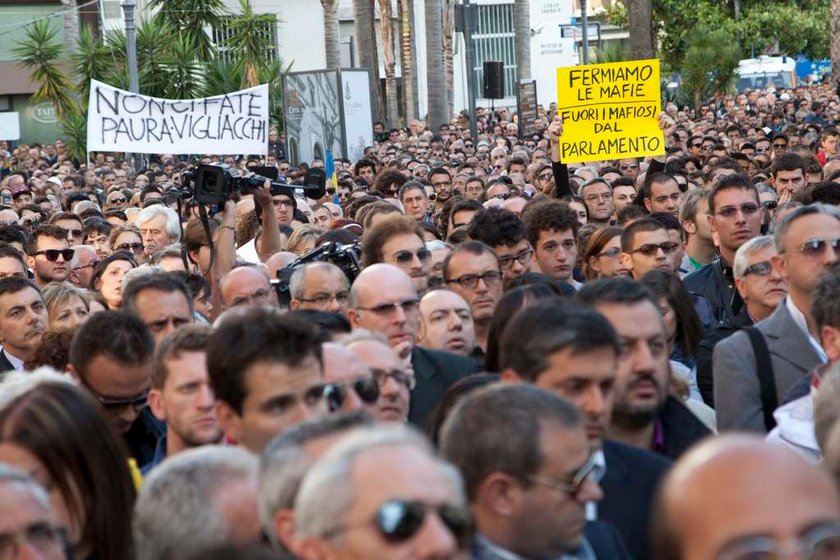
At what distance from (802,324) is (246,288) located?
9.94ft

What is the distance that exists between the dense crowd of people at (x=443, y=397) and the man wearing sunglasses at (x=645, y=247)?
1cm

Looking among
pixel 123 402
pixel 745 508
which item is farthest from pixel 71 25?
pixel 745 508

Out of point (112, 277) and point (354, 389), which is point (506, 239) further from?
point (354, 389)

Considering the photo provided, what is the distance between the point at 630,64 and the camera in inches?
632

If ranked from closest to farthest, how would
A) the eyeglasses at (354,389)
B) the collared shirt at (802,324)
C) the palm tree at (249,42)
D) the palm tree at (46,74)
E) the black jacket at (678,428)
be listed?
the eyeglasses at (354,389)
the black jacket at (678,428)
the collared shirt at (802,324)
the palm tree at (46,74)
the palm tree at (249,42)

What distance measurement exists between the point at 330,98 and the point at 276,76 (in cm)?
948

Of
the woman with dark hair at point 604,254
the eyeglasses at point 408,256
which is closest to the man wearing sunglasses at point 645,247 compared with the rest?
the woman with dark hair at point 604,254

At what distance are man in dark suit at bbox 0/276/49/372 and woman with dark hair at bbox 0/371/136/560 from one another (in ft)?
13.8

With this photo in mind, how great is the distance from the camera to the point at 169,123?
1970 cm

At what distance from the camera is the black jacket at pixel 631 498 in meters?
4.66

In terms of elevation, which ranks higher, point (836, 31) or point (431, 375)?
point (836, 31)

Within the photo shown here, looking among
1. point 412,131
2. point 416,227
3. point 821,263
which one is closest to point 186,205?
point 416,227

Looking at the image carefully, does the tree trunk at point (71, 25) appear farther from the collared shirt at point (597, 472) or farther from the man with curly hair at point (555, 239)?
the collared shirt at point (597, 472)

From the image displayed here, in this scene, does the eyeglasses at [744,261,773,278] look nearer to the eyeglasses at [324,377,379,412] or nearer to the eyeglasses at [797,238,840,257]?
the eyeglasses at [797,238,840,257]
